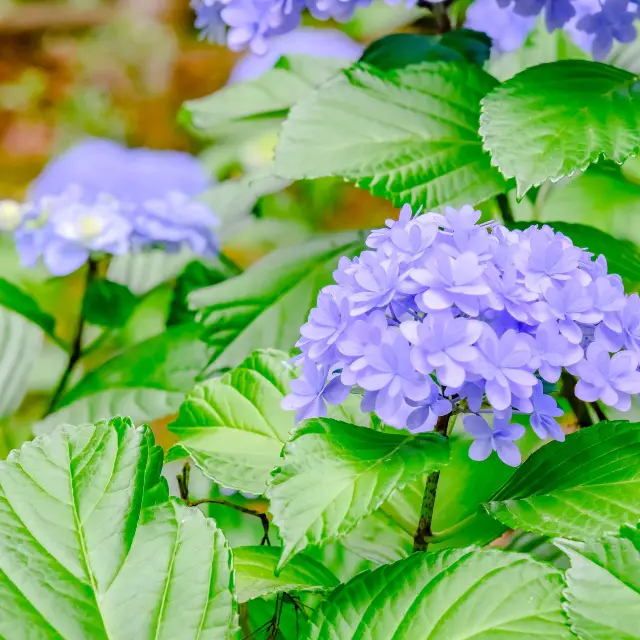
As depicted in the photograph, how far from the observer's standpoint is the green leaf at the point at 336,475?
43 cm

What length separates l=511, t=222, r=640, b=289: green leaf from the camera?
72 centimetres

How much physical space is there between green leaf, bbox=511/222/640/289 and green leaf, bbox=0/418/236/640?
1.35ft

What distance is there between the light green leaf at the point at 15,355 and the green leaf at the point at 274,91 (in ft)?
1.22

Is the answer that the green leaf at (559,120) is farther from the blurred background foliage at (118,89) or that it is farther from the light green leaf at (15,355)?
the blurred background foliage at (118,89)

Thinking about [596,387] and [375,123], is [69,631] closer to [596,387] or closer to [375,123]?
[596,387]

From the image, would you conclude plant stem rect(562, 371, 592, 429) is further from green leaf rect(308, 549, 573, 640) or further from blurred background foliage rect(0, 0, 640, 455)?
blurred background foliage rect(0, 0, 640, 455)

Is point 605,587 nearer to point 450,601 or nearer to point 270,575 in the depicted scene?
point 450,601

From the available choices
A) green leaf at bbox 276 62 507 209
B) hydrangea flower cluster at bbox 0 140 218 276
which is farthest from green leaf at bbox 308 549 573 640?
hydrangea flower cluster at bbox 0 140 218 276

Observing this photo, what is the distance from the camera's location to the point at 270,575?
1.77ft

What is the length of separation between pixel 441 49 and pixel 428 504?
494 millimetres

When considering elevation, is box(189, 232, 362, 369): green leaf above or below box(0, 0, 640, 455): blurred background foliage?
above

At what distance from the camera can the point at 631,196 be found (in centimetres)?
104

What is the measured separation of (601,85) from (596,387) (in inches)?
13.5

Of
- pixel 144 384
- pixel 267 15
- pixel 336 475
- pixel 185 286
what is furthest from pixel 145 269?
pixel 336 475
